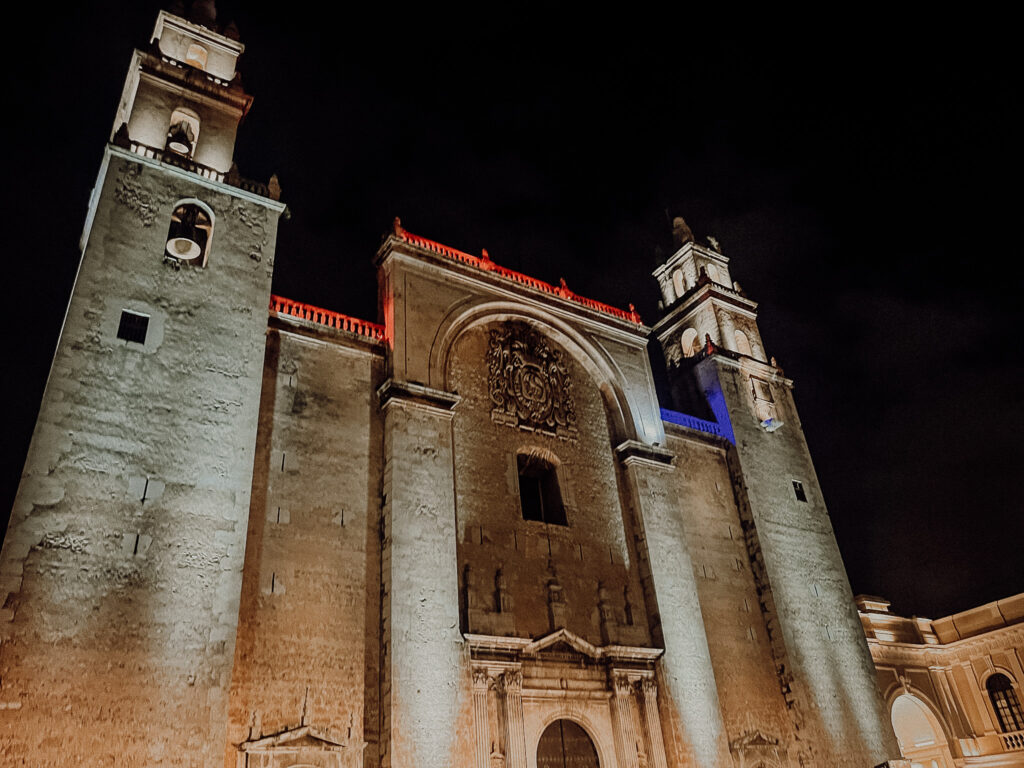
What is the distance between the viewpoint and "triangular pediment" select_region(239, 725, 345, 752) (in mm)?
10031

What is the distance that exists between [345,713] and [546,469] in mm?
6849

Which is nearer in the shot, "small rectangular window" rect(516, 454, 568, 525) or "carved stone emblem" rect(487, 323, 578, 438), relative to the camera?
"small rectangular window" rect(516, 454, 568, 525)

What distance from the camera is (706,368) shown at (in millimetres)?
20828

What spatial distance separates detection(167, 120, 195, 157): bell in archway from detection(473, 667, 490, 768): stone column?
11.7m

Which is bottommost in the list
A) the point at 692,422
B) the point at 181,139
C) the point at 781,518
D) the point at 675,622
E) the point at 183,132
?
the point at 675,622

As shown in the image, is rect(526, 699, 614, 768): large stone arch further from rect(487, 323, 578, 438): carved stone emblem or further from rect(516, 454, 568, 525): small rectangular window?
rect(487, 323, 578, 438): carved stone emblem

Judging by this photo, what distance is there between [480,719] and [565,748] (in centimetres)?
200

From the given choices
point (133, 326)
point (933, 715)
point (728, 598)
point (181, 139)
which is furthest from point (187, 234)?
point (933, 715)

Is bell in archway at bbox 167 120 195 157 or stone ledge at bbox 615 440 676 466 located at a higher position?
bell in archway at bbox 167 120 195 157

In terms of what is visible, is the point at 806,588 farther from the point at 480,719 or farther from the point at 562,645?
the point at 480,719

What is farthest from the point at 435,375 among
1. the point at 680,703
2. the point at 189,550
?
the point at 680,703

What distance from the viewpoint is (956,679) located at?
74.3ft

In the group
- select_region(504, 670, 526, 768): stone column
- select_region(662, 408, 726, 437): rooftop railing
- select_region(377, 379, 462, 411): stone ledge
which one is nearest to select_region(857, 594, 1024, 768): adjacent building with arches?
select_region(662, 408, 726, 437): rooftop railing

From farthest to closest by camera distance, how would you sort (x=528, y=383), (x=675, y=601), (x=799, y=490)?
(x=799, y=490)
(x=528, y=383)
(x=675, y=601)
